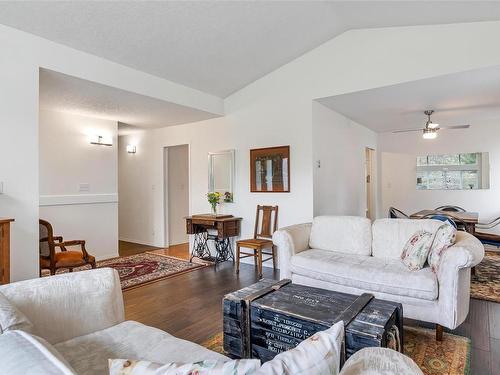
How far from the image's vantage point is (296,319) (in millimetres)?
1848

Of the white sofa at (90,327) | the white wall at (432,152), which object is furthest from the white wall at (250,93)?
the white wall at (432,152)

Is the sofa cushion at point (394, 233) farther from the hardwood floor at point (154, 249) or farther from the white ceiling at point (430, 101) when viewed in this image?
the hardwood floor at point (154, 249)

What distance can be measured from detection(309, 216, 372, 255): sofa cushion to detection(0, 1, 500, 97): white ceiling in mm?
2231

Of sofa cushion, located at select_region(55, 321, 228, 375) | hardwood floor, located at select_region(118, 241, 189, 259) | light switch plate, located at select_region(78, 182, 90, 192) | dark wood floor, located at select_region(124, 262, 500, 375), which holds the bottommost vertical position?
dark wood floor, located at select_region(124, 262, 500, 375)

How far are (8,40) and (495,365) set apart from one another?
15.2ft

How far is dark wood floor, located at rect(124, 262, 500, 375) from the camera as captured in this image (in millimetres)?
2287

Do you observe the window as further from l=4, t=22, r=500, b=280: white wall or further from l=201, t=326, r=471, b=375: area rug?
l=201, t=326, r=471, b=375: area rug

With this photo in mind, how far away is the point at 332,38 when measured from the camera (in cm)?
409

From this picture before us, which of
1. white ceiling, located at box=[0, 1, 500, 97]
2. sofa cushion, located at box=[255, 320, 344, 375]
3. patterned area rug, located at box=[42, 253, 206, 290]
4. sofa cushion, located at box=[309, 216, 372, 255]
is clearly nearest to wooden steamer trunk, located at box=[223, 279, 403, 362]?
sofa cushion, located at box=[255, 320, 344, 375]

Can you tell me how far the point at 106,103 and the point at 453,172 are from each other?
659 cm

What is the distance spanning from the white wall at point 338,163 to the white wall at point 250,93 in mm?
210

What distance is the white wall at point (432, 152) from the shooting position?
5.95 m

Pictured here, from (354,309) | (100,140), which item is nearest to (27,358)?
(354,309)

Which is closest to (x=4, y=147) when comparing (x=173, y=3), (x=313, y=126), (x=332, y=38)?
(x=173, y=3)
